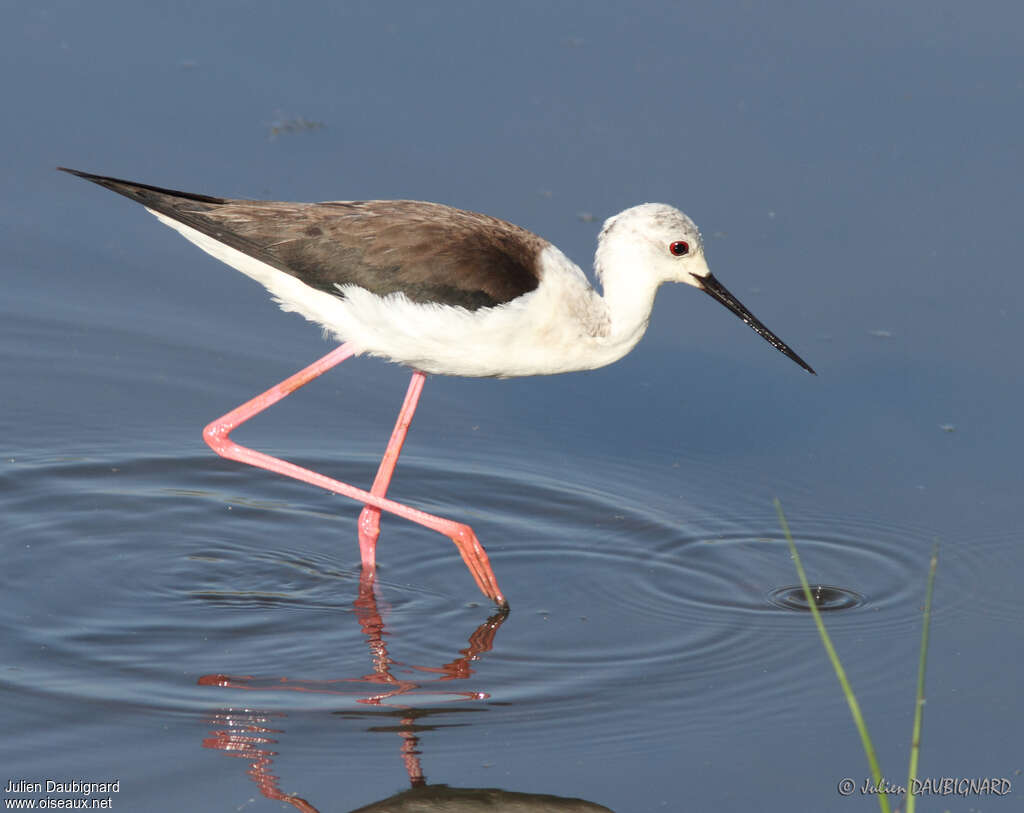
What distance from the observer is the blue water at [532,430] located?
5.54 metres

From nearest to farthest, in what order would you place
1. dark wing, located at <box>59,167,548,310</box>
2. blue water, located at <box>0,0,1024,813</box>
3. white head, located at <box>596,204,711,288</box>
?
blue water, located at <box>0,0,1024,813</box> → dark wing, located at <box>59,167,548,310</box> → white head, located at <box>596,204,711,288</box>

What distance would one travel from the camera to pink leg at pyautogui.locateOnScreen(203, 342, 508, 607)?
6.64 m

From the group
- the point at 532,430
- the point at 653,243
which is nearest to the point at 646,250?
the point at 653,243

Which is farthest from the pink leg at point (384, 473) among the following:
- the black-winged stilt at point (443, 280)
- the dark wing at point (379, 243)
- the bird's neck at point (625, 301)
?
the bird's neck at point (625, 301)

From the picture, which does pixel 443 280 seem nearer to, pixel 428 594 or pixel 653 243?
pixel 653 243

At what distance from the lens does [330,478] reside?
730cm

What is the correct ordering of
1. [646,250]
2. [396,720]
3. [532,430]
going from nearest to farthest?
[396,720] < [646,250] < [532,430]

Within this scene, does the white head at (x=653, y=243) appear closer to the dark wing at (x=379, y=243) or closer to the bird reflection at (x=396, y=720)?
the dark wing at (x=379, y=243)

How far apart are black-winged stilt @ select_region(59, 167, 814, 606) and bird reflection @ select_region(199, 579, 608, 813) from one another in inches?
19.5

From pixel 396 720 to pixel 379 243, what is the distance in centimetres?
200

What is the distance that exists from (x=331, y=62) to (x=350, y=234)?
10.8ft

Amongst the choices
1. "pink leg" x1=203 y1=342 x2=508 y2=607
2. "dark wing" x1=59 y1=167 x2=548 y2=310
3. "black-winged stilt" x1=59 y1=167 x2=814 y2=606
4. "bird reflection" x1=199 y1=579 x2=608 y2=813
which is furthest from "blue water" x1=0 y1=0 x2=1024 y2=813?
"dark wing" x1=59 y1=167 x2=548 y2=310

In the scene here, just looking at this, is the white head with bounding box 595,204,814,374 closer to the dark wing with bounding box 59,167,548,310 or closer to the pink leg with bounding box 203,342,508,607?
the dark wing with bounding box 59,167,548,310

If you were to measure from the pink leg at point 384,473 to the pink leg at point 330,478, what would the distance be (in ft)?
0.09
